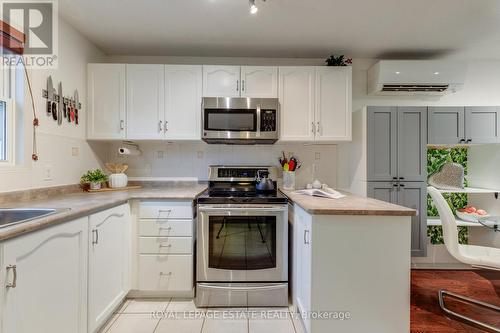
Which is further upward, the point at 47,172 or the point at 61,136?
the point at 61,136

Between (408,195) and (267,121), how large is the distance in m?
1.60

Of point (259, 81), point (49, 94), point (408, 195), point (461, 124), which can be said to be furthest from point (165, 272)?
point (461, 124)

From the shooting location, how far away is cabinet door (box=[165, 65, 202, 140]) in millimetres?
2539

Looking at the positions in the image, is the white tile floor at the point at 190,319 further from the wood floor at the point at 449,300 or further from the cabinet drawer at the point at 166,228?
the wood floor at the point at 449,300

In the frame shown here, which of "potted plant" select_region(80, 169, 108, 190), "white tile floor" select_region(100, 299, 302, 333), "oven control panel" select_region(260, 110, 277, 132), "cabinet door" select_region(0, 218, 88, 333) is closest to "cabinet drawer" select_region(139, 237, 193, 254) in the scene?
"white tile floor" select_region(100, 299, 302, 333)

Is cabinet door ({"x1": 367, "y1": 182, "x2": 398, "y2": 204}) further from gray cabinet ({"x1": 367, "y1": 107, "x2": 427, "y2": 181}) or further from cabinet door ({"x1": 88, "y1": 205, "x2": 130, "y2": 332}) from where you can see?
cabinet door ({"x1": 88, "y1": 205, "x2": 130, "y2": 332})

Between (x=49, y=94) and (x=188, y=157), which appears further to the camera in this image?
(x=188, y=157)

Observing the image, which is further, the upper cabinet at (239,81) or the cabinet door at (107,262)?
the upper cabinet at (239,81)

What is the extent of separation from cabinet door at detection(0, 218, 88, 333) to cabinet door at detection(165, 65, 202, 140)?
1.26 m

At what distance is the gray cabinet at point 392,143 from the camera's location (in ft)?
8.46

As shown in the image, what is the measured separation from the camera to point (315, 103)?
257 cm

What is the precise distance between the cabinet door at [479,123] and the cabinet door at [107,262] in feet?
10.9

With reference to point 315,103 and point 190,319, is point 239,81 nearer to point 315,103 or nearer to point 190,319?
point 315,103

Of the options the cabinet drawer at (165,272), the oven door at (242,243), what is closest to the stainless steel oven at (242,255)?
the oven door at (242,243)
